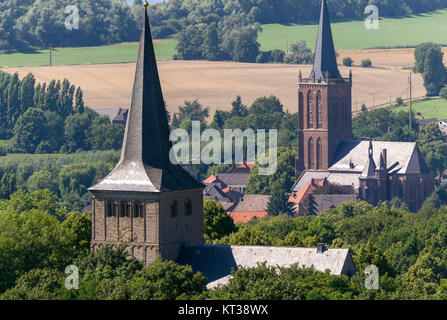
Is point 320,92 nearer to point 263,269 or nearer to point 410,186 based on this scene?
point 410,186

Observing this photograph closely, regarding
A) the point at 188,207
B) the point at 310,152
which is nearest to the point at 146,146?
the point at 188,207

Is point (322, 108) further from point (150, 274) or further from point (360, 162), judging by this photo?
point (150, 274)

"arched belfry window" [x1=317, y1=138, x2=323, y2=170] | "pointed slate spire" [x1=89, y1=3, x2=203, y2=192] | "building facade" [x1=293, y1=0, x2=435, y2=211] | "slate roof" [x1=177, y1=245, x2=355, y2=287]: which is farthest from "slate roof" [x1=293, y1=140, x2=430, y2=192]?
"slate roof" [x1=177, y1=245, x2=355, y2=287]

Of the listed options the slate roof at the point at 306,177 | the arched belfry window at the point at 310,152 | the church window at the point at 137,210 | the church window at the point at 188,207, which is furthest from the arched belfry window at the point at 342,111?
the church window at the point at 137,210

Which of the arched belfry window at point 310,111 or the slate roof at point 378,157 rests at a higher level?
the arched belfry window at point 310,111

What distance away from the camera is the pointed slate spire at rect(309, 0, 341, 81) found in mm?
184625

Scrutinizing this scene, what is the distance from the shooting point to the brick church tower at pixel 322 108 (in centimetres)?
18562

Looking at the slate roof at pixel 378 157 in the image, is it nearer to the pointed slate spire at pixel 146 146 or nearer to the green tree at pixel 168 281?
the pointed slate spire at pixel 146 146

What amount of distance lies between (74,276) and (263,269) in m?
8.53

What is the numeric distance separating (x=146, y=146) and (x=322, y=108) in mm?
103695

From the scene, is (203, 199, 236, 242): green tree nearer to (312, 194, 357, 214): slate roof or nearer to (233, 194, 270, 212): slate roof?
(312, 194, 357, 214): slate roof

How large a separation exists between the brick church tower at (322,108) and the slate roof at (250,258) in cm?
10258

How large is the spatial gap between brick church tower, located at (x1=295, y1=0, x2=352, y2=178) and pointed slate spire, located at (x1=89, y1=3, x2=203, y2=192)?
9980 cm
